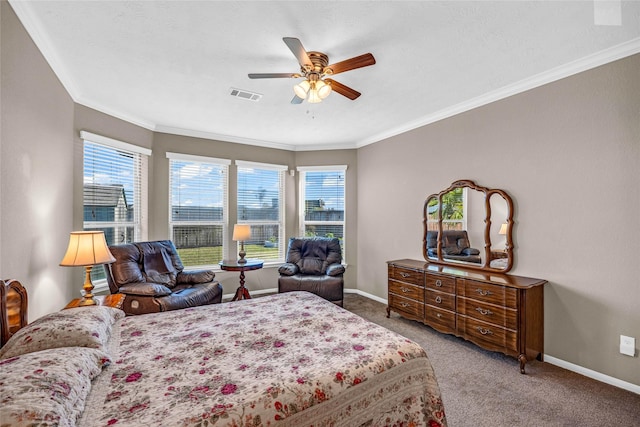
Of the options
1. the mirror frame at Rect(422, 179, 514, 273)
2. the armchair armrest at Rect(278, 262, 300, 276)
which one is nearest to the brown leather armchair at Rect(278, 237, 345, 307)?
the armchair armrest at Rect(278, 262, 300, 276)

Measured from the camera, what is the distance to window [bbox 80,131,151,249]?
3637mm

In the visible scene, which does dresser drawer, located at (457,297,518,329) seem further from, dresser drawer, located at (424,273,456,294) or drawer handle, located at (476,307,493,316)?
dresser drawer, located at (424,273,456,294)

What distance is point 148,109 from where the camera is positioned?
383cm

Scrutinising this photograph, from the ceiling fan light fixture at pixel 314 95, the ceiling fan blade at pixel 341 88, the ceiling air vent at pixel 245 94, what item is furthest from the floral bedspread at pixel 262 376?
the ceiling air vent at pixel 245 94

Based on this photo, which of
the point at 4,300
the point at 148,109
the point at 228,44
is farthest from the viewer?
the point at 148,109

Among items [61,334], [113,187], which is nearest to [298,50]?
[61,334]

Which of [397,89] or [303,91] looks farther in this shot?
[397,89]

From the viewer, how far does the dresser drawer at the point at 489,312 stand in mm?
2761

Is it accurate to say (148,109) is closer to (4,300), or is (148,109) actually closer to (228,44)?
(228,44)

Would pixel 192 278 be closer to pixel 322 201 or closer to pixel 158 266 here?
pixel 158 266

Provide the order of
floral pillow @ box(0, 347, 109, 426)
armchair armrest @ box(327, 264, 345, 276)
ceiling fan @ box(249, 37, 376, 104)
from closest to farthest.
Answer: floral pillow @ box(0, 347, 109, 426)
ceiling fan @ box(249, 37, 376, 104)
armchair armrest @ box(327, 264, 345, 276)

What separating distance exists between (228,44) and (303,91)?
2.25 feet

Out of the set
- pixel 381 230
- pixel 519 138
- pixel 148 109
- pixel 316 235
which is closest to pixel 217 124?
pixel 148 109

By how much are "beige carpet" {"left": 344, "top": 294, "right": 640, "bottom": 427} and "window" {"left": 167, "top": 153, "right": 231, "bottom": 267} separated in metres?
3.64
